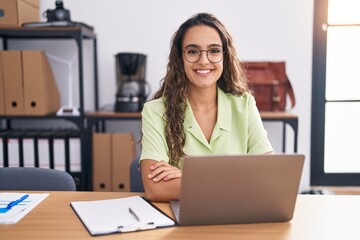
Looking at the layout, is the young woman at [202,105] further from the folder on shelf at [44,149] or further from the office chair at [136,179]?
the folder on shelf at [44,149]

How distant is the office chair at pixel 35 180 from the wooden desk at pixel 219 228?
224mm

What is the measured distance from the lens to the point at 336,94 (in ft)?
9.48

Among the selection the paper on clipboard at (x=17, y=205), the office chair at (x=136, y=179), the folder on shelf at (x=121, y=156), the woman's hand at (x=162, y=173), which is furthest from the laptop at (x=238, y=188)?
the folder on shelf at (x=121, y=156)

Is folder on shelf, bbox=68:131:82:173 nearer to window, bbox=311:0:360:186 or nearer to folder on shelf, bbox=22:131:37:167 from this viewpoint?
folder on shelf, bbox=22:131:37:167

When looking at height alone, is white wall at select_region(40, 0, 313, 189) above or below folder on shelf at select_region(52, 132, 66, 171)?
above

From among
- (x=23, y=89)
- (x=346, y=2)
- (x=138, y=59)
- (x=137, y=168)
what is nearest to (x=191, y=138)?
(x=137, y=168)

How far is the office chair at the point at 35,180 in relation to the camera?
4.51ft

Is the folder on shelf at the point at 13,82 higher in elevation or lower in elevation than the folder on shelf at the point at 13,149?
higher

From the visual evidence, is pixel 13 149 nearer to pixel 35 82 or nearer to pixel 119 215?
pixel 35 82

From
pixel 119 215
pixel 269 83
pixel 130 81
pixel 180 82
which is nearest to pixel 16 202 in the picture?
pixel 119 215

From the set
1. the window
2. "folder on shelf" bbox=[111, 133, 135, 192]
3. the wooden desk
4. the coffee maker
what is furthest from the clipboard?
the window

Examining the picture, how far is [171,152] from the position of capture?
1.46 metres

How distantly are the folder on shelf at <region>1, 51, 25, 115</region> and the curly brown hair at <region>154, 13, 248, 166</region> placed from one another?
120 centimetres

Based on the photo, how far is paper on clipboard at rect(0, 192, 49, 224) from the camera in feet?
3.36
